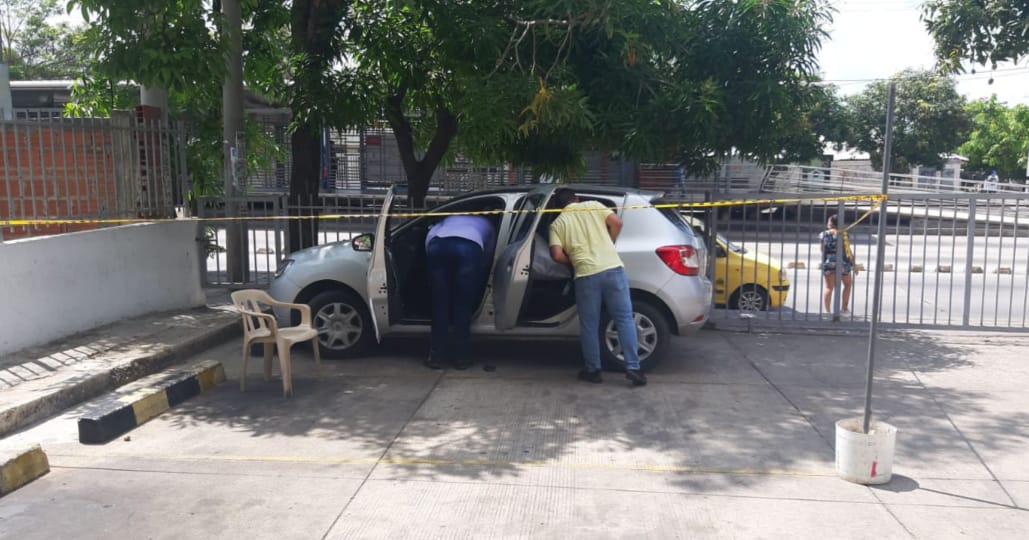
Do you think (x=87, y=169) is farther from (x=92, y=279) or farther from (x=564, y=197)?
(x=564, y=197)

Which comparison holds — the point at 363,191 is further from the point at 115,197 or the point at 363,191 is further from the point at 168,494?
the point at 168,494

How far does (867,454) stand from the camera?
196 inches

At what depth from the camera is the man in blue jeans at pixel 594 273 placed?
23.6 feet

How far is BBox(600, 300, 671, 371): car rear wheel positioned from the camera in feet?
25.2

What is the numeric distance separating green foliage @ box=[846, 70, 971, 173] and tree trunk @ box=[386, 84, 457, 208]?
31.7 meters

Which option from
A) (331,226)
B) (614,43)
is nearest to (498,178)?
(331,226)

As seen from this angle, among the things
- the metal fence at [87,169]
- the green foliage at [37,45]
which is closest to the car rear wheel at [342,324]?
the metal fence at [87,169]

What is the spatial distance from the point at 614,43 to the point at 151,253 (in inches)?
227

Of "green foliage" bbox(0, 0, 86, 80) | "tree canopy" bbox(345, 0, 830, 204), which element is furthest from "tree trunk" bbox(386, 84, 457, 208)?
"green foliage" bbox(0, 0, 86, 80)

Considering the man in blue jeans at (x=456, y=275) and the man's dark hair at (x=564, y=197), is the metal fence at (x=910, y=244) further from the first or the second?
the man in blue jeans at (x=456, y=275)

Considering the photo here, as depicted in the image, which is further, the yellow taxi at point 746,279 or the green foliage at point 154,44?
the yellow taxi at point 746,279

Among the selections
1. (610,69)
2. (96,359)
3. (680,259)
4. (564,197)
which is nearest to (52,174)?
(96,359)

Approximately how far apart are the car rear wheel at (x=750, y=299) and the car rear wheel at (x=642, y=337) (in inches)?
109

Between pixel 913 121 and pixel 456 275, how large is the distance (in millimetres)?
37487
